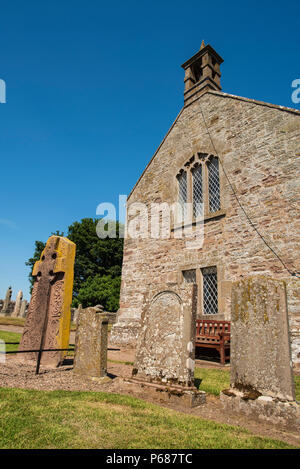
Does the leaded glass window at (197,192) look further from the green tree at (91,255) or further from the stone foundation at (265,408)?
the green tree at (91,255)

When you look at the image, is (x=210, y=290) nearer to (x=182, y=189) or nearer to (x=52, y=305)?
(x=182, y=189)

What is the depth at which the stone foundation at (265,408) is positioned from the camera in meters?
3.25

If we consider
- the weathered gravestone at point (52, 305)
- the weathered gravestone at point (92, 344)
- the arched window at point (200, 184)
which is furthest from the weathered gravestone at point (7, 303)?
the weathered gravestone at point (92, 344)

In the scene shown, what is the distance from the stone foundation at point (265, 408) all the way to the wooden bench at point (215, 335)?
403 cm

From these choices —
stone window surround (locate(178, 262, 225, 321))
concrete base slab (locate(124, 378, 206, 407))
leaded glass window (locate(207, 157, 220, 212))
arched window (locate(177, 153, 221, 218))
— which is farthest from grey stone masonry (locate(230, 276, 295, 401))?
leaded glass window (locate(207, 157, 220, 212))

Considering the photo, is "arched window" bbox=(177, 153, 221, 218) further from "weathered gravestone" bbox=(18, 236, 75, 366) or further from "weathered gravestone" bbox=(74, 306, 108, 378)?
"weathered gravestone" bbox=(74, 306, 108, 378)

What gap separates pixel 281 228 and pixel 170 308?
498cm

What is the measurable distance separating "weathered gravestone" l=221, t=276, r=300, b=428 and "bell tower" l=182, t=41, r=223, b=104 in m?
10.7

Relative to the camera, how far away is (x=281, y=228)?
8109 millimetres

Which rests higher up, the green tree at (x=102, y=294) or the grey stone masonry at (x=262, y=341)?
the green tree at (x=102, y=294)

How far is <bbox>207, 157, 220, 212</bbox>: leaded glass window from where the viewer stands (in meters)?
10.5

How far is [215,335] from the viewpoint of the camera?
816 cm

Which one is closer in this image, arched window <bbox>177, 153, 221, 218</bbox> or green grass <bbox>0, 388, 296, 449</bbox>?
green grass <bbox>0, 388, 296, 449</bbox>

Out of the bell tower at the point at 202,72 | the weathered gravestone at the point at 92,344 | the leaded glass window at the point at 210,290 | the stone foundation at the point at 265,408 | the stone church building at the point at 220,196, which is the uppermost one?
the bell tower at the point at 202,72
